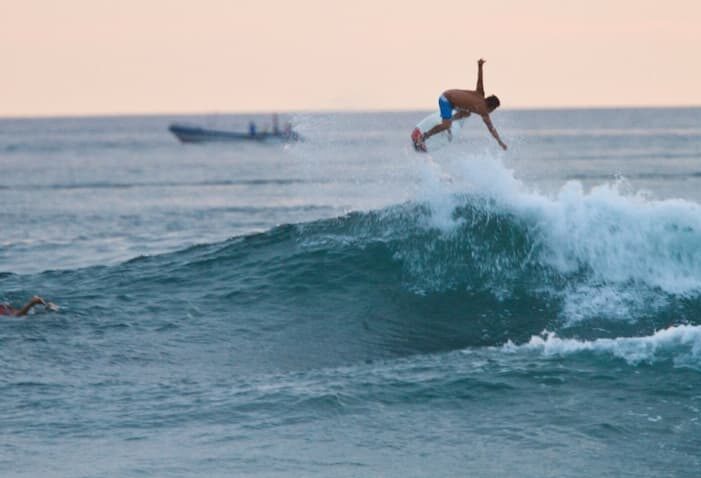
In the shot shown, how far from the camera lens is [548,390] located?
1430cm

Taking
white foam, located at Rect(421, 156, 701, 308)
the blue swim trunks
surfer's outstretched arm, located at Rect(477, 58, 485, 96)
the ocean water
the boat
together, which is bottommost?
the ocean water

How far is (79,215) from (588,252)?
29662mm

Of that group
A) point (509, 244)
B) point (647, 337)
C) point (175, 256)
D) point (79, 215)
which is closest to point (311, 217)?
point (79, 215)

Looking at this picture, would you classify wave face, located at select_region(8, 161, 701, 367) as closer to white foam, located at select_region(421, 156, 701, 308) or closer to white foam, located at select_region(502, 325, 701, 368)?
white foam, located at select_region(421, 156, 701, 308)

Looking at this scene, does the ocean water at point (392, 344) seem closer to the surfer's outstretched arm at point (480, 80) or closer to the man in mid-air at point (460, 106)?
the man in mid-air at point (460, 106)

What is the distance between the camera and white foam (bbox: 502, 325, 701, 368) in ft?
50.2

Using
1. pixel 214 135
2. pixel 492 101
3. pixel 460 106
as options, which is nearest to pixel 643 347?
pixel 492 101

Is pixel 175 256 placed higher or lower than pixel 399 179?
lower

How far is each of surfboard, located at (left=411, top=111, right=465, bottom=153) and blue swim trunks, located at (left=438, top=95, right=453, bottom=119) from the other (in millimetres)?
153

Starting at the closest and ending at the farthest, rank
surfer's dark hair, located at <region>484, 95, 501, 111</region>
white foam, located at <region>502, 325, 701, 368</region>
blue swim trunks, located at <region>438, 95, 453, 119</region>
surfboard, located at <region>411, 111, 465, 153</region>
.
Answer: white foam, located at <region>502, 325, 701, 368</region> < surfer's dark hair, located at <region>484, 95, 501, 111</region> < blue swim trunks, located at <region>438, 95, 453, 119</region> < surfboard, located at <region>411, 111, 465, 153</region>

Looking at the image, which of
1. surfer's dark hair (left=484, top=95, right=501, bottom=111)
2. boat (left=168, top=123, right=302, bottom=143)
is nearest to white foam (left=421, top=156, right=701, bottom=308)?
surfer's dark hair (left=484, top=95, right=501, bottom=111)

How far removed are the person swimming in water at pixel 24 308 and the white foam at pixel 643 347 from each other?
8399 mm

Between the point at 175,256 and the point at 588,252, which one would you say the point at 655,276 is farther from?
the point at 175,256

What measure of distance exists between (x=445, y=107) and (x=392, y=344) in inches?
162
